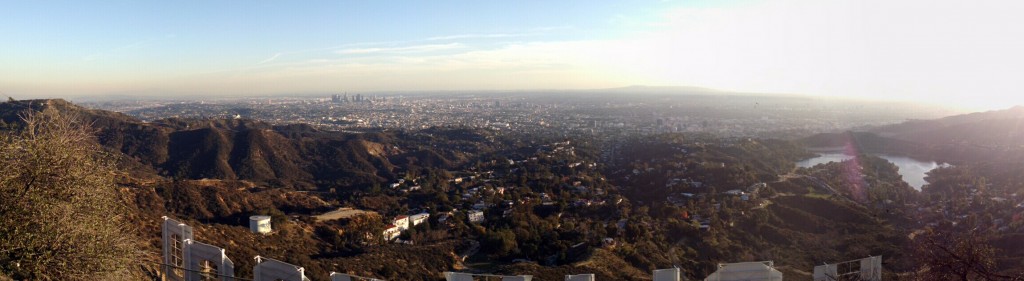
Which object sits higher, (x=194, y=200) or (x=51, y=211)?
(x=51, y=211)

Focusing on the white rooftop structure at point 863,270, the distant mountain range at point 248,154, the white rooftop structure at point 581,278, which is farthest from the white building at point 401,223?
the white rooftop structure at point 863,270

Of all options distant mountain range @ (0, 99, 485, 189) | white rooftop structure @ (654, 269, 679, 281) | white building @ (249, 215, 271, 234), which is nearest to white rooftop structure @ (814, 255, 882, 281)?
white rooftop structure @ (654, 269, 679, 281)

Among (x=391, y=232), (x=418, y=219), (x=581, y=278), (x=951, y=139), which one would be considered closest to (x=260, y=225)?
(x=391, y=232)

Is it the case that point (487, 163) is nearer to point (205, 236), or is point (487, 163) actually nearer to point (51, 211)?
point (205, 236)

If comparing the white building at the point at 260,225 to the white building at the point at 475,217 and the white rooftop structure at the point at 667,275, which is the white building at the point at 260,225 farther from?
the white rooftop structure at the point at 667,275

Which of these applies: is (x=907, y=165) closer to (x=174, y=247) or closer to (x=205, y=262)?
(x=205, y=262)

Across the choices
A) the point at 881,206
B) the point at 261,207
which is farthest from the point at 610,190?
the point at 261,207
